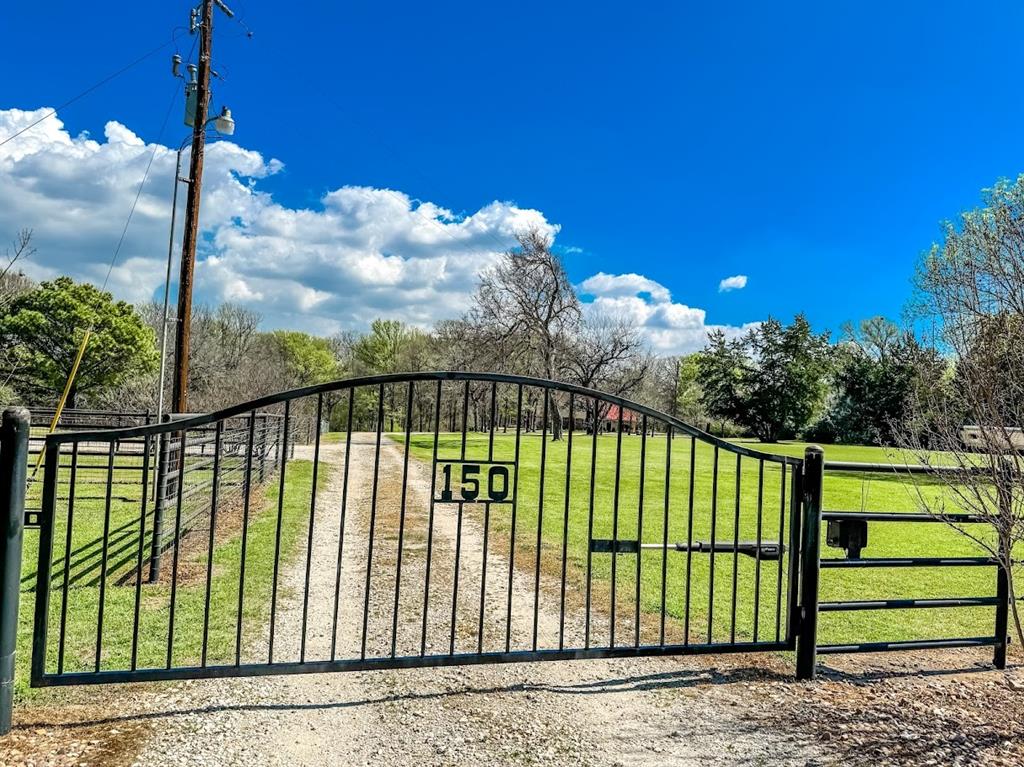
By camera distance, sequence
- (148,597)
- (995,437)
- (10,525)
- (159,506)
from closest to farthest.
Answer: (10,525), (995,437), (148,597), (159,506)

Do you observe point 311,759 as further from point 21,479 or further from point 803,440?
point 803,440

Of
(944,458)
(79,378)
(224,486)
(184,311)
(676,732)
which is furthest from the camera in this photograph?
(79,378)

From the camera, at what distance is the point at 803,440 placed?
37906 mm

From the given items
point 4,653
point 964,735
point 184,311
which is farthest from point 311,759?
point 184,311

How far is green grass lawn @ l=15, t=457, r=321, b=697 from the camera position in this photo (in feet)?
12.4

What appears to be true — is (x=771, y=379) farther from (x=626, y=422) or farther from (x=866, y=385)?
(x=626, y=422)

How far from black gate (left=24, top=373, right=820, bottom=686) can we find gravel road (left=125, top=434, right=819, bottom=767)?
156 mm

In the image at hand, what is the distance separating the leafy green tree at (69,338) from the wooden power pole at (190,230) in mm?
16022

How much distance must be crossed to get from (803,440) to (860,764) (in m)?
38.5

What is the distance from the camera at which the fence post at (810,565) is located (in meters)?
3.68

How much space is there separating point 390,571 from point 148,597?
2014 mm

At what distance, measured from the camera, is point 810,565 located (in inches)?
147

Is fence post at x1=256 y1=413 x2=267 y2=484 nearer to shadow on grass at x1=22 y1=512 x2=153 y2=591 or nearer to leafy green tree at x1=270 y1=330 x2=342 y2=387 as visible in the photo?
shadow on grass at x1=22 y1=512 x2=153 y2=591

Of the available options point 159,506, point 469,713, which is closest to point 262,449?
point 159,506
